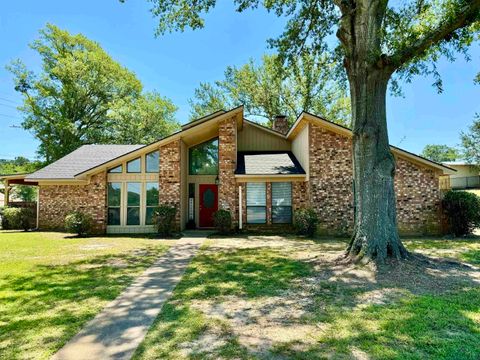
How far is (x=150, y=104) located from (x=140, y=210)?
19.7m

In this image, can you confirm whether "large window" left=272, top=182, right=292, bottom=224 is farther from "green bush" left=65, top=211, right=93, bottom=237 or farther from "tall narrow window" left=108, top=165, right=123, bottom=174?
"green bush" left=65, top=211, right=93, bottom=237

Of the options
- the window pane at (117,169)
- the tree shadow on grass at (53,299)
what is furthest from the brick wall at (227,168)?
the tree shadow on grass at (53,299)

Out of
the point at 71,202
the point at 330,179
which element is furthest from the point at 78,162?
the point at 330,179

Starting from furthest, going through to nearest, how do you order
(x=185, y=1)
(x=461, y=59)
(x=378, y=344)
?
(x=185, y=1), (x=461, y=59), (x=378, y=344)

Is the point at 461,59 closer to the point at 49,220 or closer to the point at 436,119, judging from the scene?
the point at 49,220

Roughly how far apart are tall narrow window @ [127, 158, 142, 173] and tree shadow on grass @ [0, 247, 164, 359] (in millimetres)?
6575

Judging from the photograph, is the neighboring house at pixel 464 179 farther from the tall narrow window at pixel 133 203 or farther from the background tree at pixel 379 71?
the tall narrow window at pixel 133 203

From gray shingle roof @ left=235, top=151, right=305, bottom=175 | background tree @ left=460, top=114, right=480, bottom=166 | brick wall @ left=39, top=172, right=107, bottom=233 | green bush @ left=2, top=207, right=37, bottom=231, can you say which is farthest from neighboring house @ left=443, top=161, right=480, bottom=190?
green bush @ left=2, top=207, right=37, bottom=231

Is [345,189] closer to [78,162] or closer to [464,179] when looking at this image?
[78,162]

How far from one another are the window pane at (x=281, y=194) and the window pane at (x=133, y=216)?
20.6ft

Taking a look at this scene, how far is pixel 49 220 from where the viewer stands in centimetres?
1427

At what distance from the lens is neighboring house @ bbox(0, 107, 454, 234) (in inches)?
495

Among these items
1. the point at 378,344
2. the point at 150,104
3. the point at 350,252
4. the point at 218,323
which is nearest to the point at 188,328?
the point at 218,323

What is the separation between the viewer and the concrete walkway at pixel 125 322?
3.16 metres
